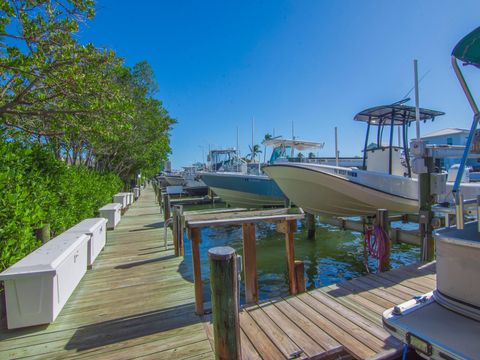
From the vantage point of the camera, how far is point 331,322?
3.36 metres

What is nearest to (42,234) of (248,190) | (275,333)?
(275,333)

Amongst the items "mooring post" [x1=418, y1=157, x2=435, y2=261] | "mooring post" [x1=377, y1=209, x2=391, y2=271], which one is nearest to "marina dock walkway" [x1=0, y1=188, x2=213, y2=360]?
"mooring post" [x1=377, y1=209, x2=391, y2=271]

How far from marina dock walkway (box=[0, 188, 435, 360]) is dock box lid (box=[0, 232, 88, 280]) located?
2.29ft

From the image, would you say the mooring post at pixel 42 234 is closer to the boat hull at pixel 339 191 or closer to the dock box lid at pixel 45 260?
the dock box lid at pixel 45 260

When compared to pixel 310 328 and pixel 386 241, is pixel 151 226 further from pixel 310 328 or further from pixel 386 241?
pixel 310 328

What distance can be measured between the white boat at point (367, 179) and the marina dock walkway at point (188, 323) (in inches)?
112

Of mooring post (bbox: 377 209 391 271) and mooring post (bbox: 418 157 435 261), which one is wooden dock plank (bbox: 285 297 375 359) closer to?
mooring post (bbox: 377 209 391 271)

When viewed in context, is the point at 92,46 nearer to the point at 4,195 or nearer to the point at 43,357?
the point at 4,195

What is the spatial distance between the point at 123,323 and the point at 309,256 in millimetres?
6239

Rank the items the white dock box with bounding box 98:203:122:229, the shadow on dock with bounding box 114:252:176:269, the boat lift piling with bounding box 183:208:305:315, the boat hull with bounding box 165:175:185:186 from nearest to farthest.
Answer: the boat lift piling with bounding box 183:208:305:315
the shadow on dock with bounding box 114:252:176:269
the white dock box with bounding box 98:203:122:229
the boat hull with bounding box 165:175:185:186

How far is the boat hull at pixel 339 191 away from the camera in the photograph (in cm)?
754

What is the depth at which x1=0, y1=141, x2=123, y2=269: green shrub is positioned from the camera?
3.76m

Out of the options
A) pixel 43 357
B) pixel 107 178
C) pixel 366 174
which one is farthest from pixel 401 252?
pixel 107 178

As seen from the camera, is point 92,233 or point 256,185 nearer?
point 92,233
